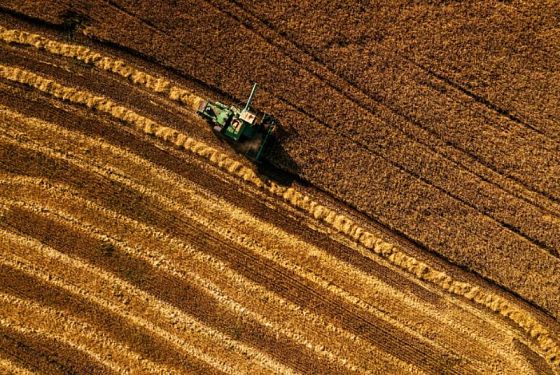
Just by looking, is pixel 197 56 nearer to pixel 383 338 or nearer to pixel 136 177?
pixel 136 177

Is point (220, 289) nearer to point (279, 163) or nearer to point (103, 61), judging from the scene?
point (279, 163)

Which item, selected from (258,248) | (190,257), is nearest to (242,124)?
(258,248)

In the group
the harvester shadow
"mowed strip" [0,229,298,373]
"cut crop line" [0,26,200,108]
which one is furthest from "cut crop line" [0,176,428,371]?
"cut crop line" [0,26,200,108]

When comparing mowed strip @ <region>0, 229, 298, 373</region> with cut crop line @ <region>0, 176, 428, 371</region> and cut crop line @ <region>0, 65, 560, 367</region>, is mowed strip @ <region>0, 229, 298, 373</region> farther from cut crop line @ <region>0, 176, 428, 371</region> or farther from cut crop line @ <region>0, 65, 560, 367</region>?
cut crop line @ <region>0, 65, 560, 367</region>

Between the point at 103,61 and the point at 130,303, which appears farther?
the point at 130,303

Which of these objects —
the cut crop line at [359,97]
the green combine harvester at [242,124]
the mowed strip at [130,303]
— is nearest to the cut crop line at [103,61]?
the cut crop line at [359,97]

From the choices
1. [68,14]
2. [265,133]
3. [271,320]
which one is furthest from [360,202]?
[68,14]
